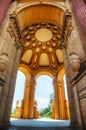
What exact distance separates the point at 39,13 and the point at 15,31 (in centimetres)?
284

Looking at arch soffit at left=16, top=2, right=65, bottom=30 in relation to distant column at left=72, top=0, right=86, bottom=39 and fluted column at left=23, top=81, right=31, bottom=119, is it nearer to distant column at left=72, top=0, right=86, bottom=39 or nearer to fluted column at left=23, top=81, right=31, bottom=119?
distant column at left=72, top=0, right=86, bottom=39

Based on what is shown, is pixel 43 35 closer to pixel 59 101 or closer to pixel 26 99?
pixel 26 99

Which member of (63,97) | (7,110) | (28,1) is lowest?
(7,110)

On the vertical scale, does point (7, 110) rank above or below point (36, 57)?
below

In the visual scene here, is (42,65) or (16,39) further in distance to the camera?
(42,65)

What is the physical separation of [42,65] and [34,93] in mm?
5312

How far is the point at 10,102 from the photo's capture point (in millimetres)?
6219

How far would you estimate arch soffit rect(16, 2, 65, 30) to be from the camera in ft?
28.1

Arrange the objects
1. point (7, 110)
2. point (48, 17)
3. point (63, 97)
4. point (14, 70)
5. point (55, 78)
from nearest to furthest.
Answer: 1. point (7, 110)
2. point (14, 70)
3. point (48, 17)
4. point (63, 97)
5. point (55, 78)

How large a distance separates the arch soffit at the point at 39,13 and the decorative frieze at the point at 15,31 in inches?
32.2

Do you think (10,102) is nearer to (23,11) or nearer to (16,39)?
(16,39)

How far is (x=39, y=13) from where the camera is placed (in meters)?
9.26

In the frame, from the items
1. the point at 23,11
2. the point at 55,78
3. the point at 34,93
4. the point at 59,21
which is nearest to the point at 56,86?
the point at 55,78

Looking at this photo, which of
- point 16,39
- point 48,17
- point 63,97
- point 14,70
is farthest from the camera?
point 63,97
